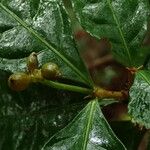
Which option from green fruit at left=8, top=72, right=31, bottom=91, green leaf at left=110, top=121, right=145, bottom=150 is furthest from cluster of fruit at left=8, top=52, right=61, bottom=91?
green leaf at left=110, top=121, right=145, bottom=150

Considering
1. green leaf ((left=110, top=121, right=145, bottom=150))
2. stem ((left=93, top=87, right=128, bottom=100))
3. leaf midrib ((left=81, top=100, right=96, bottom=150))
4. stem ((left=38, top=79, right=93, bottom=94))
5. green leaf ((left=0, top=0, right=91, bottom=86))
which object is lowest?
green leaf ((left=110, top=121, right=145, bottom=150))

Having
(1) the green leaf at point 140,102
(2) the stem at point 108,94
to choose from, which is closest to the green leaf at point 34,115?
(2) the stem at point 108,94

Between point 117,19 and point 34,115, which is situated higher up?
point 117,19

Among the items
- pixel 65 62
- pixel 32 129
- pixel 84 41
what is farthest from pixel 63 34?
pixel 84 41

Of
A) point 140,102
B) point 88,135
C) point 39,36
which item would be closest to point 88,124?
point 88,135

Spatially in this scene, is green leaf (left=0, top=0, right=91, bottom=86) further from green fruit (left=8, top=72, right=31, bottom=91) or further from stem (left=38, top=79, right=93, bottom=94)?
green fruit (left=8, top=72, right=31, bottom=91)

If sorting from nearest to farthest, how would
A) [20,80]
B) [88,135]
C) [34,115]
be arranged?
[20,80] < [88,135] < [34,115]

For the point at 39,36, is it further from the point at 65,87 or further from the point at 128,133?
the point at 128,133
